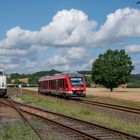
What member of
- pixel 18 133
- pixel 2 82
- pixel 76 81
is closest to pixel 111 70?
pixel 76 81

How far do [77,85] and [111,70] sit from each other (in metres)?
51.8

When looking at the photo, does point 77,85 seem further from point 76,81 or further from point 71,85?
point 71,85

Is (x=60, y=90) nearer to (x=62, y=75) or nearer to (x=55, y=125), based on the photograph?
(x=62, y=75)

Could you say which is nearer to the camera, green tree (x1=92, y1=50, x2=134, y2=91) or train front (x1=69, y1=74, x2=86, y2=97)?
train front (x1=69, y1=74, x2=86, y2=97)

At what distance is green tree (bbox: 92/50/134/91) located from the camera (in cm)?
9838

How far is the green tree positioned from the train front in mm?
49631

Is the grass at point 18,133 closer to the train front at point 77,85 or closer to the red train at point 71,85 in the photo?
the red train at point 71,85

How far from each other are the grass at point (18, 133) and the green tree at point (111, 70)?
8072 centimetres

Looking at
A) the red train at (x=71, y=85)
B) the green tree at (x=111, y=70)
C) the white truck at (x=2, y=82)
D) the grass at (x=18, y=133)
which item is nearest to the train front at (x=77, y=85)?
the red train at (x=71, y=85)

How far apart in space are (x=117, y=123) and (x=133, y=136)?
5308 mm

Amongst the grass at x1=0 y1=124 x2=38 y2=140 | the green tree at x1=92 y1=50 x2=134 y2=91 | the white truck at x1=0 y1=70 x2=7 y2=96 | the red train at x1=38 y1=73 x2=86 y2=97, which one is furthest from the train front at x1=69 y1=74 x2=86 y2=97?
the green tree at x1=92 y1=50 x2=134 y2=91

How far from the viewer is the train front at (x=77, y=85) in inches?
1863

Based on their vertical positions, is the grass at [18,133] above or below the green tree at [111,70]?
below

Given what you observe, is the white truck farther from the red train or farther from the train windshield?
the train windshield
